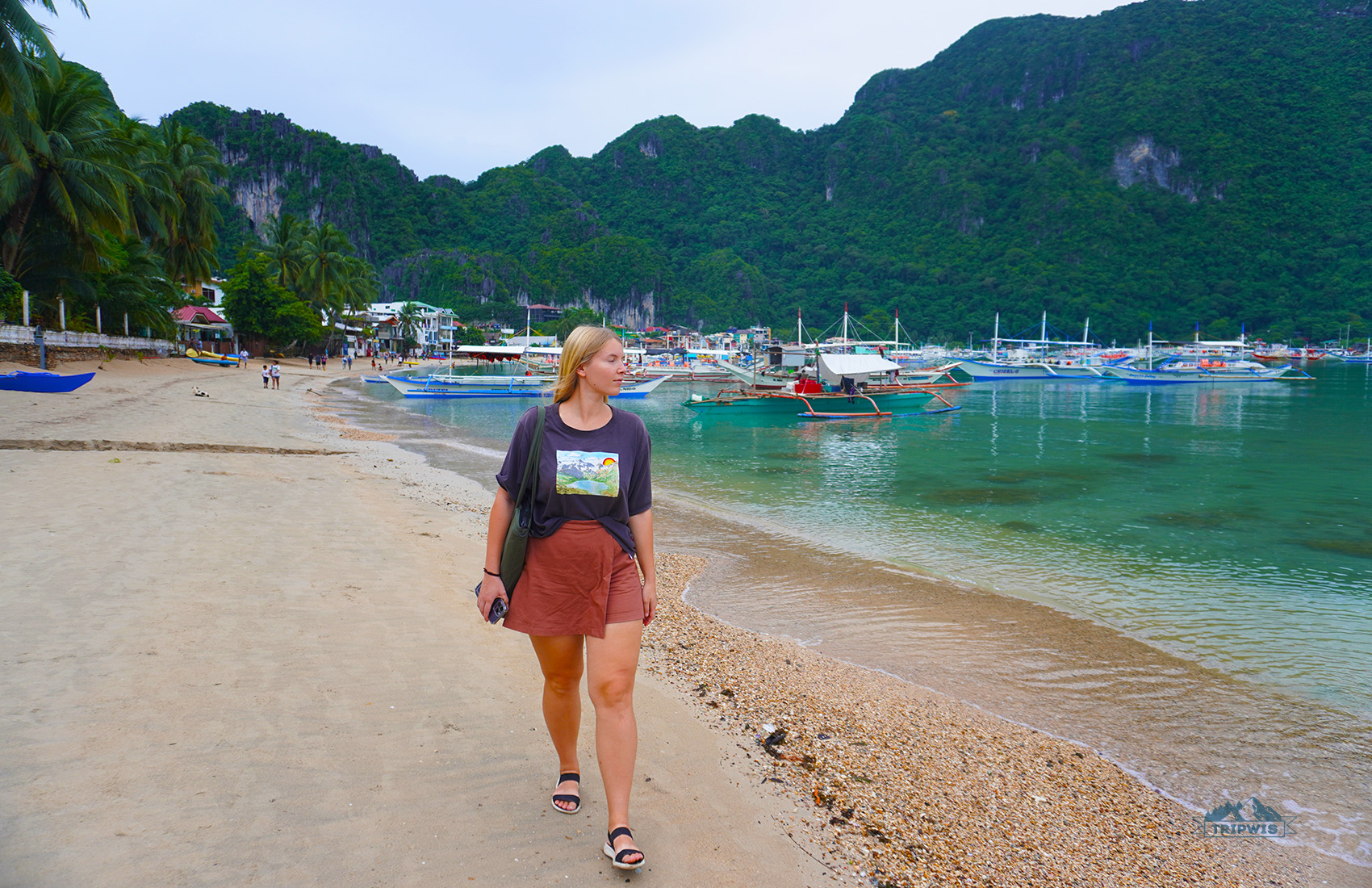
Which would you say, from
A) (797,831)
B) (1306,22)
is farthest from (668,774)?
(1306,22)

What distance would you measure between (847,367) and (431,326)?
89.3 m

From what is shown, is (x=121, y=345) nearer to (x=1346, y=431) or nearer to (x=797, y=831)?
(x=797, y=831)

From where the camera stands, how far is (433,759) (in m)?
3.15

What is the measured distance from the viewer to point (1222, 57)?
153375 millimetres

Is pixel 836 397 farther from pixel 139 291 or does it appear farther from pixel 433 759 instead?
pixel 433 759

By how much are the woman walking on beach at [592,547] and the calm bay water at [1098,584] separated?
332cm

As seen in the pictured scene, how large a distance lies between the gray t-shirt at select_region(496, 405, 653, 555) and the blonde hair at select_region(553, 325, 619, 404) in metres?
0.09

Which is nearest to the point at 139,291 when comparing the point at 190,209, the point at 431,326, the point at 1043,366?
the point at 190,209

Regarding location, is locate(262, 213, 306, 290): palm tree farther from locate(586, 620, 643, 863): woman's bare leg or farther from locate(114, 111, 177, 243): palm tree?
locate(586, 620, 643, 863): woman's bare leg

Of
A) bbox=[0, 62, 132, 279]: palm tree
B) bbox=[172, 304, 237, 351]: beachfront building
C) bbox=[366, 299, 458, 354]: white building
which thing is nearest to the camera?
bbox=[0, 62, 132, 279]: palm tree

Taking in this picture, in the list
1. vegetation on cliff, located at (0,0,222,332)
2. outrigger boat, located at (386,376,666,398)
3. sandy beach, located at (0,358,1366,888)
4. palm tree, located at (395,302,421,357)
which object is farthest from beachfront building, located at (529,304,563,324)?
sandy beach, located at (0,358,1366,888)

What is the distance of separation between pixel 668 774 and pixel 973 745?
1.92m

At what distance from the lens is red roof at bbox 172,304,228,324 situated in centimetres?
4929

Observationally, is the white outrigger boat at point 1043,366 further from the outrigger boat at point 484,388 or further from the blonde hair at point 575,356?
the blonde hair at point 575,356
